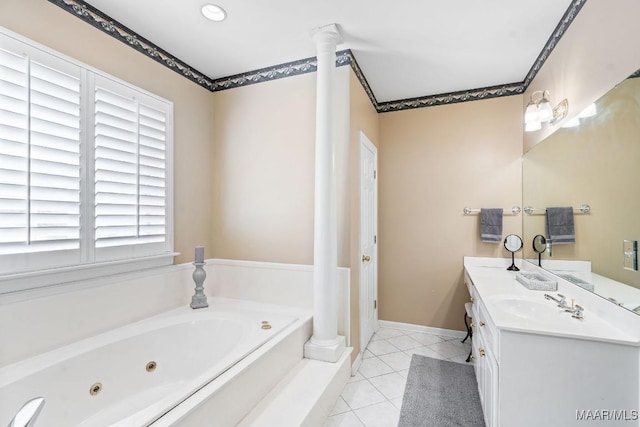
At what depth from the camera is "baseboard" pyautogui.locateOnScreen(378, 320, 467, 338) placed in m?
3.09

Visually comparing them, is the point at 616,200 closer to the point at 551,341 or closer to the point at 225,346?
the point at 551,341

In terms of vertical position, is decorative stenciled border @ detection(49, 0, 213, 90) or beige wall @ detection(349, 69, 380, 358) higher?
decorative stenciled border @ detection(49, 0, 213, 90)

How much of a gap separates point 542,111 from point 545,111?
2cm

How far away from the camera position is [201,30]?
2.07m

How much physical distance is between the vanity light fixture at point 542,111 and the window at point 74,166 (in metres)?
2.88

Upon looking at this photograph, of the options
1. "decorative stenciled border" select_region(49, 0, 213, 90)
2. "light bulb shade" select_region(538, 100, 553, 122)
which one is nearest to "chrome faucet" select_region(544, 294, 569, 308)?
"light bulb shade" select_region(538, 100, 553, 122)

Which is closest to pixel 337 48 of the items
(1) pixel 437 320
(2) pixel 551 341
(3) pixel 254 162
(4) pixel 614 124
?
(3) pixel 254 162

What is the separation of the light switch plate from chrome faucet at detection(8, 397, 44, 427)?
2.15 metres

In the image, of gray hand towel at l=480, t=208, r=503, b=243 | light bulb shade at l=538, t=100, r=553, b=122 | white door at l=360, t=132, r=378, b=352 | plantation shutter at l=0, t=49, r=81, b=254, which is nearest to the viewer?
plantation shutter at l=0, t=49, r=81, b=254

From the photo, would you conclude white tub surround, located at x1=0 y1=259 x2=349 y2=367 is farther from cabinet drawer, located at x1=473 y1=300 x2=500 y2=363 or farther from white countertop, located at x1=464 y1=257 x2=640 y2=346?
white countertop, located at x1=464 y1=257 x2=640 y2=346

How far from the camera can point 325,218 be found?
2104 millimetres

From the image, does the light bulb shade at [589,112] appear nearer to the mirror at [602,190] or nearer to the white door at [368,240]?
the mirror at [602,190]

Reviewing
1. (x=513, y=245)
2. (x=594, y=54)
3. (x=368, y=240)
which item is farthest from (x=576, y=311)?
(x=368, y=240)

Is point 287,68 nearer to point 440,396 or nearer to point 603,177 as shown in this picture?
point 603,177
